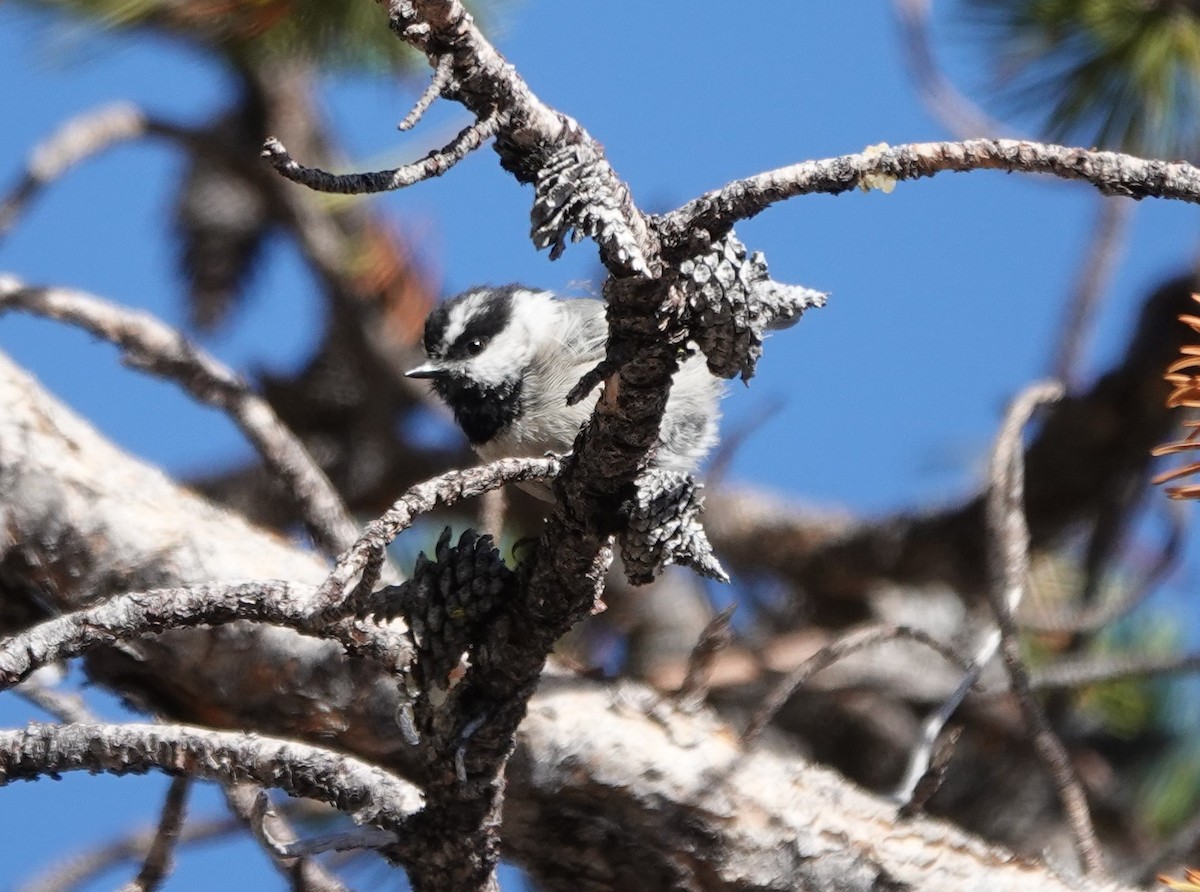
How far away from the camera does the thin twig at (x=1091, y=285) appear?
295 cm

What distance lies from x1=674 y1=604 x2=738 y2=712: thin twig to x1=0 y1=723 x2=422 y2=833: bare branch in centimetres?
46

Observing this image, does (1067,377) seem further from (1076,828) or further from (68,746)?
(68,746)

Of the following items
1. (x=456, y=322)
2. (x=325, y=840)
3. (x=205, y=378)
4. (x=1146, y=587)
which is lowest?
(x=325, y=840)

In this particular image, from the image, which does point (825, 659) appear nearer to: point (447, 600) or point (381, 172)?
point (447, 600)

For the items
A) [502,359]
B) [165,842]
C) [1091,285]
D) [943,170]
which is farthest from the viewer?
[1091,285]

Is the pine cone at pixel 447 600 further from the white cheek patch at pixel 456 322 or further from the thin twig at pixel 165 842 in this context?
the white cheek patch at pixel 456 322

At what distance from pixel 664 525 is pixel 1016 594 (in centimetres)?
82

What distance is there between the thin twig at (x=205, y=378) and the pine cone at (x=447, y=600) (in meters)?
0.80

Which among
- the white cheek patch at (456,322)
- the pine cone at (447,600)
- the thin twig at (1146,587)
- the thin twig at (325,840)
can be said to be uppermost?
the white cheek patch at (456,322)

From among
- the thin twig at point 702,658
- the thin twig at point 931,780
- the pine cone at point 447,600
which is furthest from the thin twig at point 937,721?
the pine cone at point 447,600

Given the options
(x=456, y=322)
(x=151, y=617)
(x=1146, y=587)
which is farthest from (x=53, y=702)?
(x=1146, y=587)

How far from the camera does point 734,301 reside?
3.80 ft

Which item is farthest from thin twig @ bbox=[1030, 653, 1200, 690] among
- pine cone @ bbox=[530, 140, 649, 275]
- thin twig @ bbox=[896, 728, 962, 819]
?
pine cone @ bbox=[530, 140, 649, 275]

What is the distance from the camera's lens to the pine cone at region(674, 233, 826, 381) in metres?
1.15
